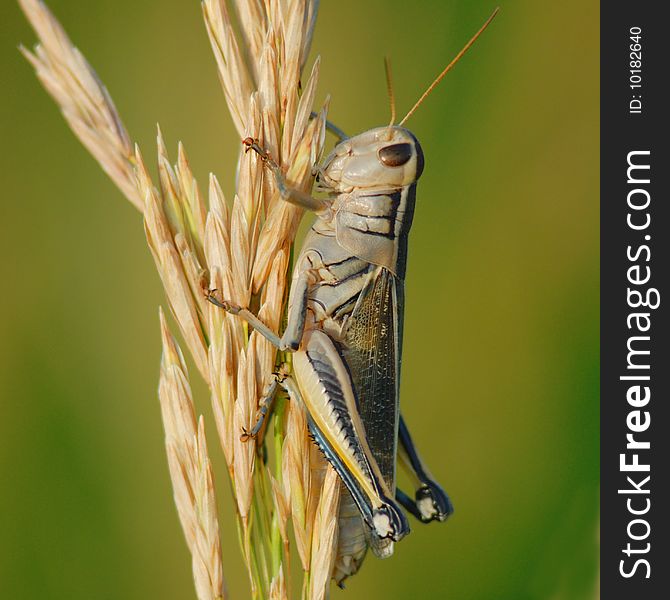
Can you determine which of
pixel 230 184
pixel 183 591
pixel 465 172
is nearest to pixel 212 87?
pixel 230 184

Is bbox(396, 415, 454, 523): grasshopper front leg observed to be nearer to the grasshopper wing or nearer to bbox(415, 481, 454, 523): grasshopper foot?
bbox(415, 481, 454, 523): grasshopper foot

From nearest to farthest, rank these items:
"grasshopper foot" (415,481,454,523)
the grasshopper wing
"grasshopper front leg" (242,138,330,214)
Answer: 1. "grasshopper front leg" (242,138,330,214)
2. the grasshopper wing
3. "grasshopper foot" (415,481,454,523)

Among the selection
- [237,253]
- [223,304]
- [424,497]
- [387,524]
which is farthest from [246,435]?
[424,497]

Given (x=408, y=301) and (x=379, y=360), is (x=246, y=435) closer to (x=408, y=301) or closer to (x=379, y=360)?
(x=379, y=360)

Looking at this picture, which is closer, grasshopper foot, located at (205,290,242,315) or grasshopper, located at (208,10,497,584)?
grasshopper foot, located at (205,290,242,315)

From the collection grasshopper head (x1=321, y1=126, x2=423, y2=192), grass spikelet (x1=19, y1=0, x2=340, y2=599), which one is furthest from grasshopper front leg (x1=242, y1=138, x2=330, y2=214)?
grasshopper head (x1=321, y1=126, x2=423, y2=192)

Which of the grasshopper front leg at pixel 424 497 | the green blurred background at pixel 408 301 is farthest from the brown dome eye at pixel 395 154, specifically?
the grasshopper front leg at pixel 424 497

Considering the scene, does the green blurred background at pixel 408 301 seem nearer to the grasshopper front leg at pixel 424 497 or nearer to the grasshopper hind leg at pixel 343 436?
the grasshopper front leg at pixel 424 497
